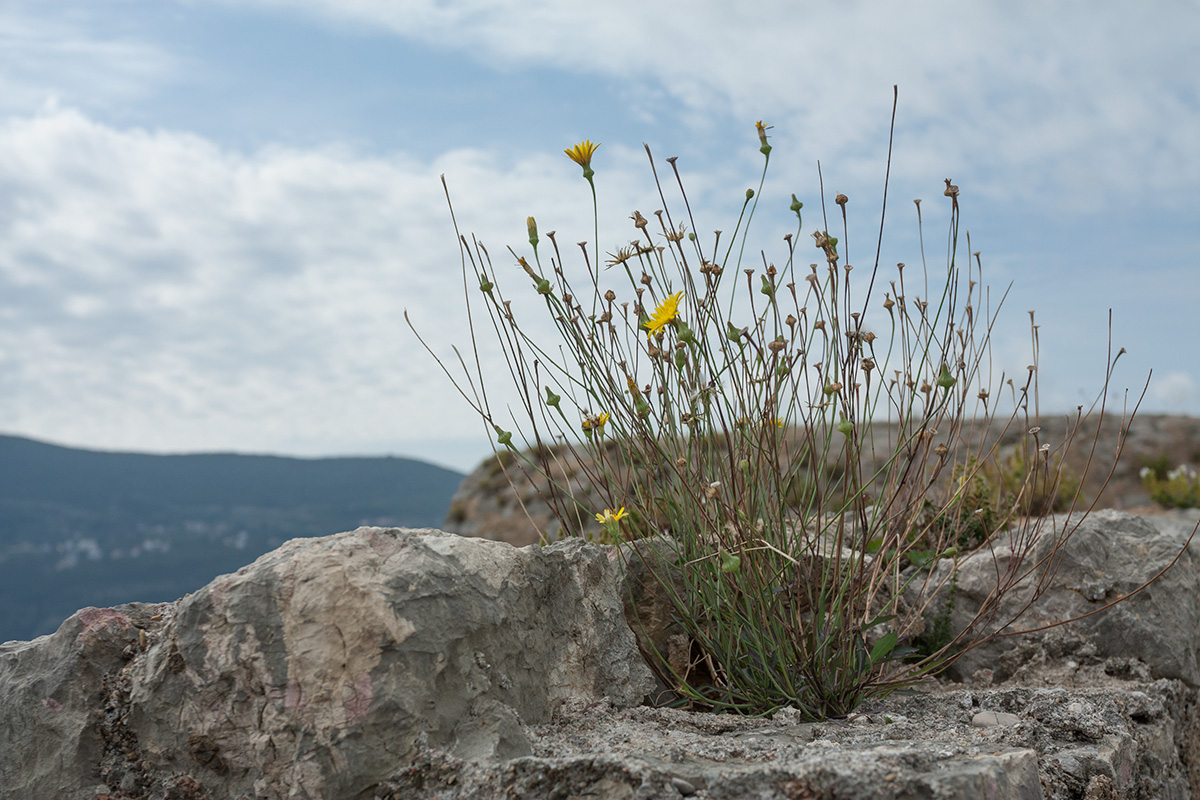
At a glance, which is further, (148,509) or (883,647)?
(148,509)

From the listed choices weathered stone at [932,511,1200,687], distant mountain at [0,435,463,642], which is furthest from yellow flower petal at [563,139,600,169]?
distant mountain at [0,435,463,642]

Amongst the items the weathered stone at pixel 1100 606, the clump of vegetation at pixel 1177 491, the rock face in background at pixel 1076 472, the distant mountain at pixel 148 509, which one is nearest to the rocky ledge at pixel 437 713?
the weathered stone at pixel 1100 606

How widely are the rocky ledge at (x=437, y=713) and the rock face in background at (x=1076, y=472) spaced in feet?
A: 20.0

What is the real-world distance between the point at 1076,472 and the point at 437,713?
298 inches

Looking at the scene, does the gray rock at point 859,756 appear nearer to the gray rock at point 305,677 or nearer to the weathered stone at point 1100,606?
the gray rock at point 305,677

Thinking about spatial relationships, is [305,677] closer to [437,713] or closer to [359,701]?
[359,701]

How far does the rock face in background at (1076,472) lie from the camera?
8969 millimetres

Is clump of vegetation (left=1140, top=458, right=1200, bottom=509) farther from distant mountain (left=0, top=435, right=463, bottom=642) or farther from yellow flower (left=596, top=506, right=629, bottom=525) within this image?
distant mountain (left=0, top=435, right=463, bottom=642)

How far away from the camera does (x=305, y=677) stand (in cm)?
153

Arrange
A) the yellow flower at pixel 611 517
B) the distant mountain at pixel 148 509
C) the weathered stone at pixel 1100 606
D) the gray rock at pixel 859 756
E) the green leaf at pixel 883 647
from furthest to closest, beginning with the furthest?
the distant mountain at pixel 148 509 → the weathered stone at pixel 1100 606 → the yellow flower at pixel 611 517 → the green leaf at pixel 883 647 → the gray rock at pixel 859 756

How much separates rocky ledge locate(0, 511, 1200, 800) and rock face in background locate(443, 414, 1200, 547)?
6.10 meters

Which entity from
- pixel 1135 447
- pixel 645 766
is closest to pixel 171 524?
pixel 1135 447

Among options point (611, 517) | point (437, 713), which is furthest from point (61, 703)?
point (611, 517)

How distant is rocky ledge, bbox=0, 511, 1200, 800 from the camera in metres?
1.43
